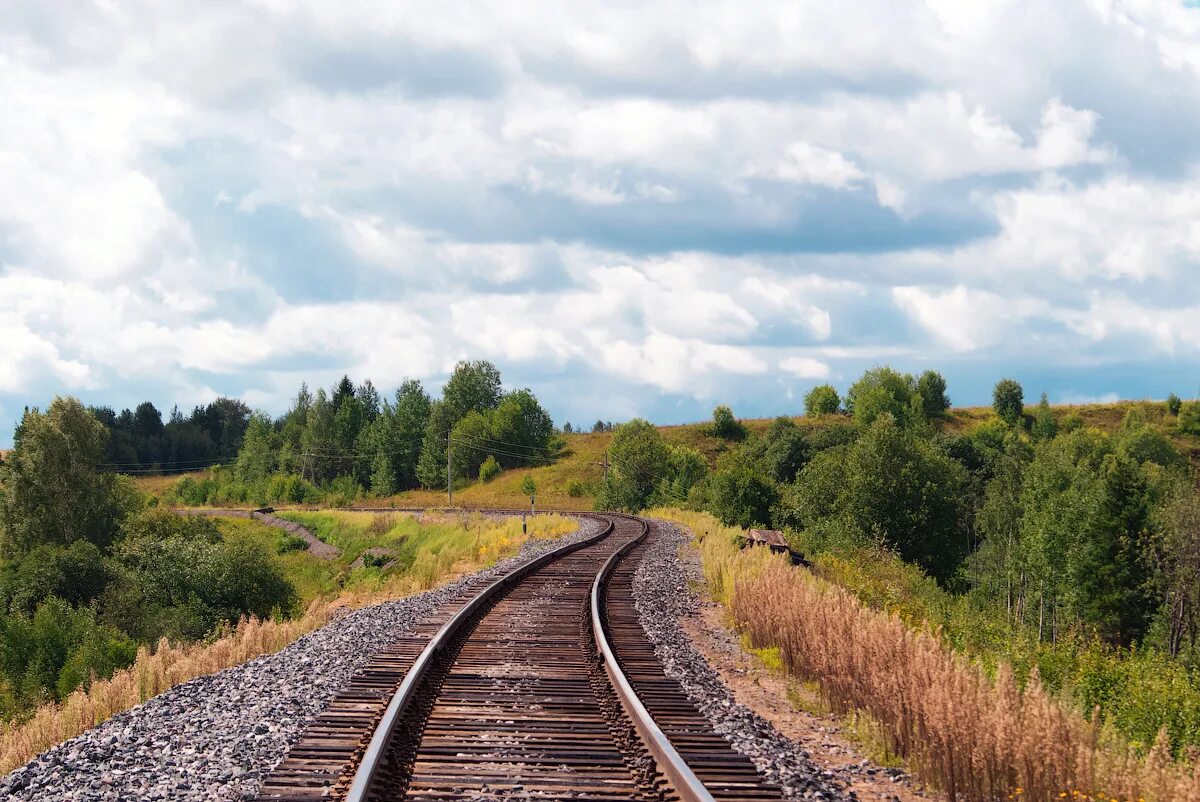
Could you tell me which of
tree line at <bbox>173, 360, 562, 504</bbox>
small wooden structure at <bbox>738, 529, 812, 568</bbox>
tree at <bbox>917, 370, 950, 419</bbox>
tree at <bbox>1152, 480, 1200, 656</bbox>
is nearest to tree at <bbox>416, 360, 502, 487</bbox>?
tree line at <bbox>173, 360, 562, 504</bbox>

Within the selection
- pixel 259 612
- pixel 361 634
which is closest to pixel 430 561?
pixel 259 612

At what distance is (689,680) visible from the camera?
400 inches

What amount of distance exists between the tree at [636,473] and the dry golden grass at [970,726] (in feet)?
196

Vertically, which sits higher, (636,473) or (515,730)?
(636,473)

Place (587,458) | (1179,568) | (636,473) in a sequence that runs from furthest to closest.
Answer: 1. (587,458)
2. (636,473)
3. (1179,568)

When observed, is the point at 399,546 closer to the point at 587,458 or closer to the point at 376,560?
the point at 376,560

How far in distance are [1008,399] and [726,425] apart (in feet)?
143

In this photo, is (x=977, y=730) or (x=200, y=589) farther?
(x=200, y=589)

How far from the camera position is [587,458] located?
111 m

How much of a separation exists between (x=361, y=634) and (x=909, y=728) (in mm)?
7780

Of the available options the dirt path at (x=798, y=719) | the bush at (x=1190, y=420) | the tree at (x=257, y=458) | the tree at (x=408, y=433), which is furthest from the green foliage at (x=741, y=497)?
the bush at (x=1190, y=420)

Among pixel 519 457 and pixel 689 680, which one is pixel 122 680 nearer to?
pixel 689 680

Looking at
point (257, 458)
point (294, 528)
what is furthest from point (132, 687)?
point (257, 458)

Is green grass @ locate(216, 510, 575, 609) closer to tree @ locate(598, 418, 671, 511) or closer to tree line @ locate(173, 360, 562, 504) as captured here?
tree @ locate(598, 418, 671, 511)
